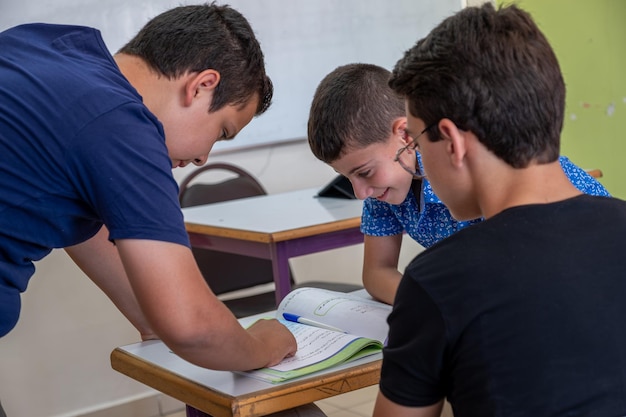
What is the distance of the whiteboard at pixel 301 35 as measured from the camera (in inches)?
131

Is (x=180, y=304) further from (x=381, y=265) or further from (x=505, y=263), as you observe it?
(x=381, y=265)

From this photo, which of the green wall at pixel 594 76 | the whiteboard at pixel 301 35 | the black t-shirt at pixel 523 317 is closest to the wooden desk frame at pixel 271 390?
the black t-shirt at pixel 523 317

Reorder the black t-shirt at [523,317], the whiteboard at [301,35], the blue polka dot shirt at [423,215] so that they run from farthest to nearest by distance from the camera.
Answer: the whiteboard at [301,35] → the blue polka dot shirt at [423,215] → the black t-shirt at [523,317]

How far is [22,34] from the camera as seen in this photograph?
1253 millimetres

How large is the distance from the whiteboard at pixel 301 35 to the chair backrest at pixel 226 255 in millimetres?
205

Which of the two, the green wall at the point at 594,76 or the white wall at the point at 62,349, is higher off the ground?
the green wall at the point at 594,76

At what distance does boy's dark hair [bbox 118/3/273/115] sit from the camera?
1296 mm

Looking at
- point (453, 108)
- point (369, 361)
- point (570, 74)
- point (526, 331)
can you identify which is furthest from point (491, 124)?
point (570, 74)

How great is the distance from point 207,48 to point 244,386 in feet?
1.65

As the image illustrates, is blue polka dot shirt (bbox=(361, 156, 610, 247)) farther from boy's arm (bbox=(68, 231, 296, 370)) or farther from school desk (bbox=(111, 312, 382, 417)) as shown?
boy's arm (bbox=(68, 231, 296, 370))

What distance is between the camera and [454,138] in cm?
96

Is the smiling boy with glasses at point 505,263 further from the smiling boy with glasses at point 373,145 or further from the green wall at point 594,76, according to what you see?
the green wall at point 594,76

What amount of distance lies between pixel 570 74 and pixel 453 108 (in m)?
3.38

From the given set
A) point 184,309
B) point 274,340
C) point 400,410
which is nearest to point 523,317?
point 400,410
